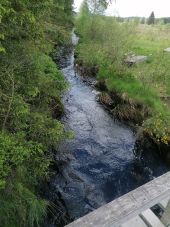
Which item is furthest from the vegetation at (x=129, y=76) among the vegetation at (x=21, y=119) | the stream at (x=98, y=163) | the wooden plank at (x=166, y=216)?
the wooden plank at (x=166, y=216)

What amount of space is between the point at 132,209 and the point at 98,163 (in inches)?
289

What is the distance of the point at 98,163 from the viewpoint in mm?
11336

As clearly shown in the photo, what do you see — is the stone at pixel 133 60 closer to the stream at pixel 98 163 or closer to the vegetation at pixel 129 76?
the vegetation at pixel 129 76

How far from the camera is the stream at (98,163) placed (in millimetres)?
9688

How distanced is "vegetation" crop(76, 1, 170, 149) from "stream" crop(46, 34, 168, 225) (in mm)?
1053

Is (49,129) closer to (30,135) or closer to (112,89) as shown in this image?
(30,135)

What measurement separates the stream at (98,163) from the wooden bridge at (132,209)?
4.53 m

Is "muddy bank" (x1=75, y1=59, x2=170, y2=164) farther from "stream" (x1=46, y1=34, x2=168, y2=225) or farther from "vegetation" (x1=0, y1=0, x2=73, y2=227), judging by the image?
"vegetation" (x1=0, y1=0, x2=73, y2=227)

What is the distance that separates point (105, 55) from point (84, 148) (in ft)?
32.1

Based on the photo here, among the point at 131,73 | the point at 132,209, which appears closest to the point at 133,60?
the point at 131,73

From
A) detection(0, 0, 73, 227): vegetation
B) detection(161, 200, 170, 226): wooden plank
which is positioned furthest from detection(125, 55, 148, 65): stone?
detection(161, 200, 170, 226): wooden plank

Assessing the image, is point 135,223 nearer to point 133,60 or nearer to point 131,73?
point 131,73

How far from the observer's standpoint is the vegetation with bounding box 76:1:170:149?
1276cm

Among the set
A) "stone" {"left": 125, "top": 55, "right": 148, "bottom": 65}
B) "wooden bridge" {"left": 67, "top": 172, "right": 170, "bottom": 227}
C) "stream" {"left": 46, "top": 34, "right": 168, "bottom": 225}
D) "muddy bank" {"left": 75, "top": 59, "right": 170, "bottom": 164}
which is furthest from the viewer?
"stone" {"left": 125, "top": 55, "right": 148, "bottom": 65}
